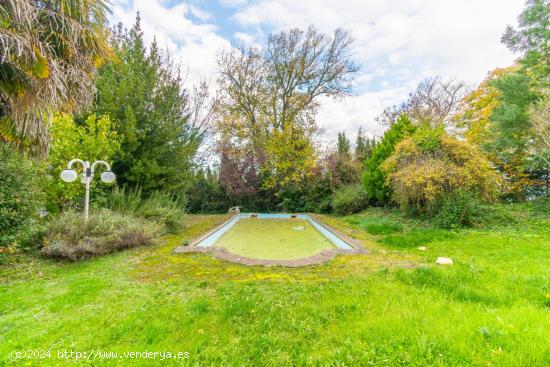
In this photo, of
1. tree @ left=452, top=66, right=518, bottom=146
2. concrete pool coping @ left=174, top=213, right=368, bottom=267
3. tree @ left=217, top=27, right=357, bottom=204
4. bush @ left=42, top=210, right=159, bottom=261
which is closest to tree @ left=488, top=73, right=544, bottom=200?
tree @ left=452, top=66, right=518, bottom=146

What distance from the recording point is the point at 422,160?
7.55 m

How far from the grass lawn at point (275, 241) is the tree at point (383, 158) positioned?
133 inches

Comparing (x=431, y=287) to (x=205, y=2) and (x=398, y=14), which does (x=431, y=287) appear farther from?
(x=205, y=2)

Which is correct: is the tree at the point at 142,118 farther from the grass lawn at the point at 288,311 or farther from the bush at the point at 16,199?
the grass lawn at the point at 288,311

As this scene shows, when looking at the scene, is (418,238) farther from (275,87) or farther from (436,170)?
(275,87)

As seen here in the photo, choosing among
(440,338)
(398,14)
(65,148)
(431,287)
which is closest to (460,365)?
(440,338)

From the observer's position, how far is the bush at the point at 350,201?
37.6 ft

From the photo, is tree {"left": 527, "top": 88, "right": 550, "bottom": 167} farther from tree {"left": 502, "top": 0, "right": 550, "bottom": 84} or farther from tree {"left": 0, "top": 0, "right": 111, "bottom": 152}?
tree {"left": 0, "top": 0, "right": 111, "bottom": 152}

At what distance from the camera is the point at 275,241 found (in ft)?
22.3

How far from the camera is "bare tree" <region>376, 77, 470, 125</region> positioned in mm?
16422

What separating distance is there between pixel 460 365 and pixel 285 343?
125 cm

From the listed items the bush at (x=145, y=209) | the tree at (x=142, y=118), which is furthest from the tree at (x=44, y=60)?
the tree at (x=142, y=118)

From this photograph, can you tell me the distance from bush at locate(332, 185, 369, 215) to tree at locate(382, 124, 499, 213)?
3.35 meters

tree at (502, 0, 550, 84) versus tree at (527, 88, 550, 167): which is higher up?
tree at (502, 0, 550, 84)
